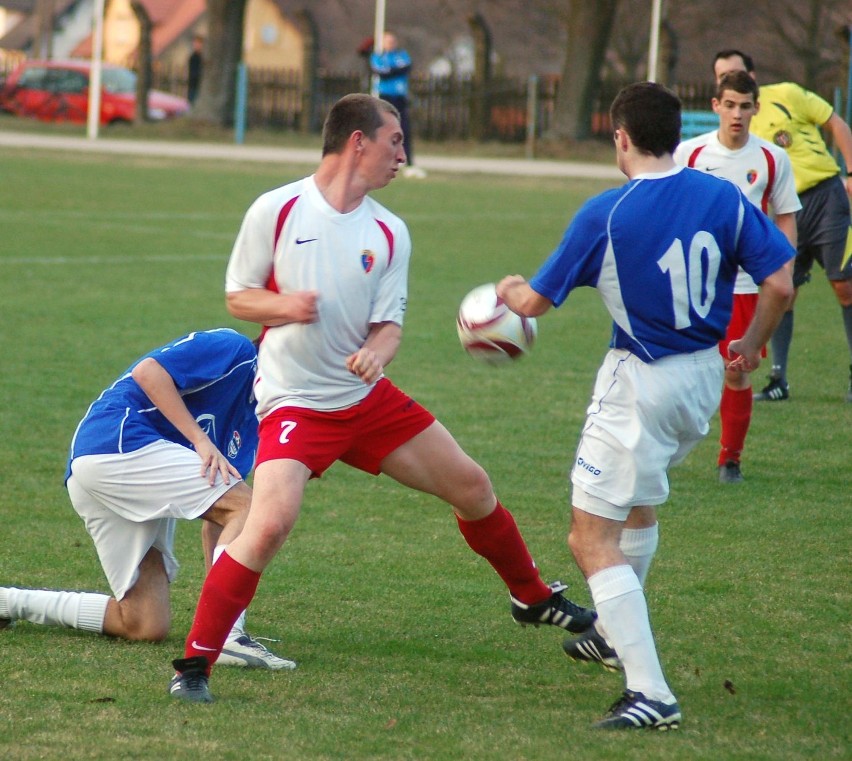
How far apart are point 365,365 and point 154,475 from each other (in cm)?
100

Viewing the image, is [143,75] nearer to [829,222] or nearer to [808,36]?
[808,36]

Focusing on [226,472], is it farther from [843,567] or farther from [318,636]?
[843,567]

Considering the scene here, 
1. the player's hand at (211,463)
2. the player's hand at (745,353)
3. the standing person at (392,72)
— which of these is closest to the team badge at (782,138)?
the player's hand at (745,353)

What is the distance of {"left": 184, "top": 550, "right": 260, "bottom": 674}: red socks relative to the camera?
171 inches

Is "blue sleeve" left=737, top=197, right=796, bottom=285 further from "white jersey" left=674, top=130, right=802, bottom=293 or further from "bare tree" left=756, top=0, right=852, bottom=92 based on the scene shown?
"bare tree" left=756, top=0, right=852, bottom=92

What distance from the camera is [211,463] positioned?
4.88m

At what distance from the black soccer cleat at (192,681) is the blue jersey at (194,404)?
3.08 ft

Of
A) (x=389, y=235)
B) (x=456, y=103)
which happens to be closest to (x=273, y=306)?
(x=389, y=235)

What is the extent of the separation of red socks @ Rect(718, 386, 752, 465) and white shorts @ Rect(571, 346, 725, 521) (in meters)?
3.12

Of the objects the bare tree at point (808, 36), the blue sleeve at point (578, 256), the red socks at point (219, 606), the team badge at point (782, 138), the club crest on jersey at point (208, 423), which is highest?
the bare tree at point (808, 36)

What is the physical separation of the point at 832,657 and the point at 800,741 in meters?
0.88

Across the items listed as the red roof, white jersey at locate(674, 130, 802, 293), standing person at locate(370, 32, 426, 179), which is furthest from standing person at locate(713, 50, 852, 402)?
the red roof

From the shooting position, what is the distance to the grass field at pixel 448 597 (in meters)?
4.09

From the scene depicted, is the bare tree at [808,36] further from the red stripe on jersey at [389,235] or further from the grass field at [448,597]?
the red stripe on jersey at [389,235]
